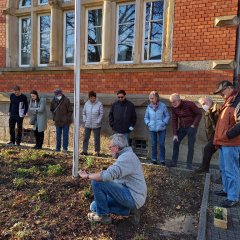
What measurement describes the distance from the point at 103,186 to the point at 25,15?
25.5 ft

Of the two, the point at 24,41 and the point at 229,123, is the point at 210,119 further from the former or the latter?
the point at 24,41

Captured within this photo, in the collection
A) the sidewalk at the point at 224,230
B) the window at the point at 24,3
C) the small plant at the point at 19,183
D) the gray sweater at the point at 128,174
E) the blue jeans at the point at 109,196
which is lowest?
the sidewalk at the point at 224,230

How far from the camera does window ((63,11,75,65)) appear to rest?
9078 mm

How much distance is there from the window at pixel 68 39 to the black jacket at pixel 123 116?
2.73 meters

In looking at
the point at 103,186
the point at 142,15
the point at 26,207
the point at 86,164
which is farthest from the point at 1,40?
the point at 103,186

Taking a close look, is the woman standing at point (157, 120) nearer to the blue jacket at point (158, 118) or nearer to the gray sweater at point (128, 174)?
the blue jacket at point (158, 118)

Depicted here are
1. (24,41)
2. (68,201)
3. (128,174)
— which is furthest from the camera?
(24,41)

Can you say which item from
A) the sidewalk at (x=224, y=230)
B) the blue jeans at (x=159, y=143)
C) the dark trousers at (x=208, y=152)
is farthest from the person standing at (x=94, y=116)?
the sidewalk at (x=224, y=230)

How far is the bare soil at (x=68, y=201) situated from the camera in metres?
3.72

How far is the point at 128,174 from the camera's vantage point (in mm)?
3717

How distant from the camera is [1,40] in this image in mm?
9758

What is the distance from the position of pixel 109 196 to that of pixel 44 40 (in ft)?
23.2

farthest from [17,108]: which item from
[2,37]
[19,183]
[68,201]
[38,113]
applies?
[68,201]

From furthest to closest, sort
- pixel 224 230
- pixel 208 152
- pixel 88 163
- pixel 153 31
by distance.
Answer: pixel 153 31 < pixel 88 163 < pixel 208 152 < pixel 224 230
